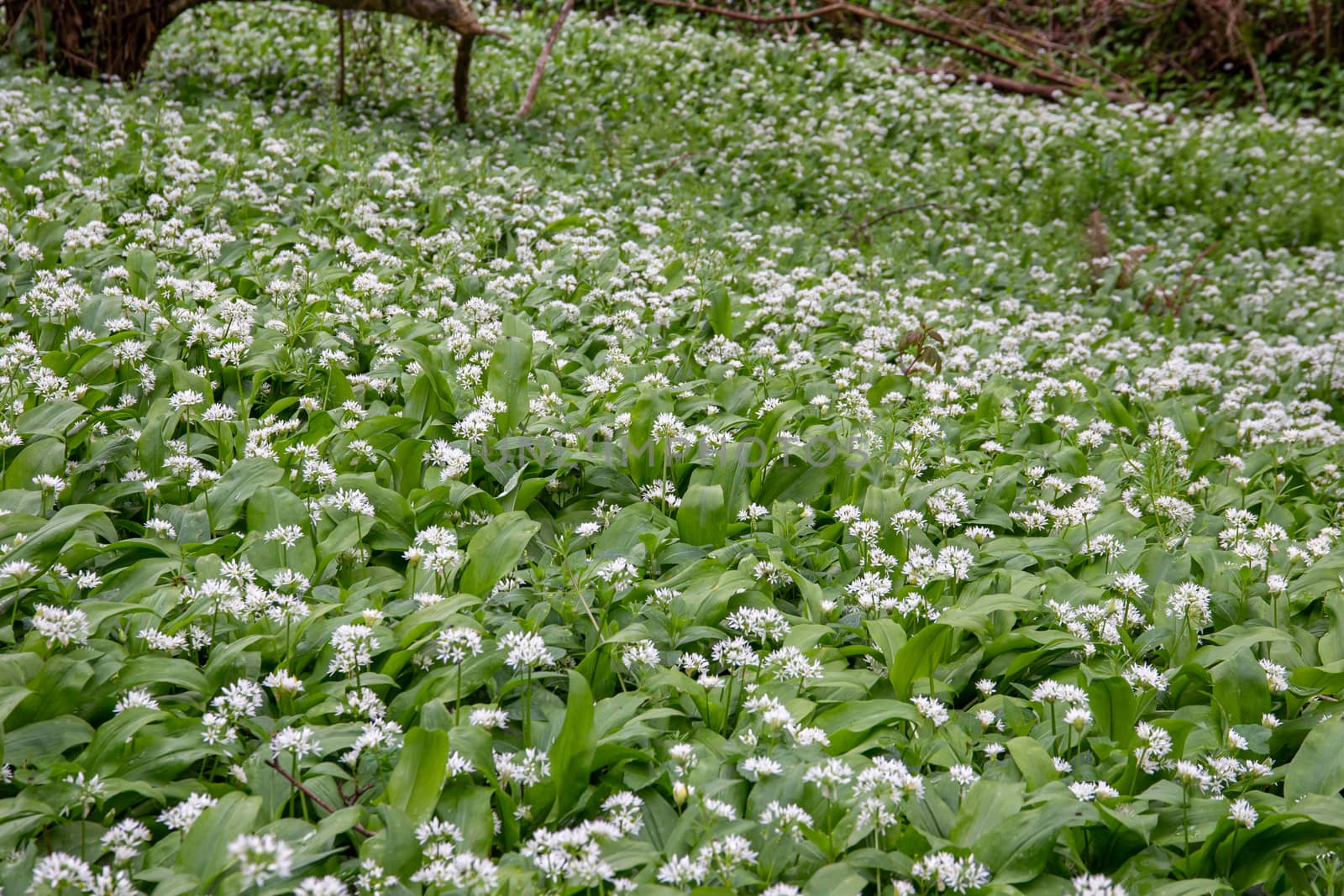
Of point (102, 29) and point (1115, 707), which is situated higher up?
point (102, 29)

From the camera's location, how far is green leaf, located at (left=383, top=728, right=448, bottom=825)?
199 centimetres

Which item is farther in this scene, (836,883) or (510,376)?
(510,376)

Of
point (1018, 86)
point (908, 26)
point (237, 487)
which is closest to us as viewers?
point (237, 487)

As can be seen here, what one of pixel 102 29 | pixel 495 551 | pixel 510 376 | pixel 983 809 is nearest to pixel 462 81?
pixel 102 29

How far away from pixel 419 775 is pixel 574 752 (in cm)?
32

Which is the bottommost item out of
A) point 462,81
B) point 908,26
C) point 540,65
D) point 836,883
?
point 836,883

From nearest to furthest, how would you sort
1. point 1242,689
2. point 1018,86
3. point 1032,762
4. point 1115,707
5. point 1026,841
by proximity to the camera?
point 1026,841, point 1032,762, point 1115,707, point 1242,689, point 1018,86

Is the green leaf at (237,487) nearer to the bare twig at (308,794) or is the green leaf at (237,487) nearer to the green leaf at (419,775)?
the bare twig at (308,794)

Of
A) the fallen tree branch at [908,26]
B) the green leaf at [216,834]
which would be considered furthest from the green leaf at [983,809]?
the fallen tree branch at [908,26]

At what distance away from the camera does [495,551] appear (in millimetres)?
2785

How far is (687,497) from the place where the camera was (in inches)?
126

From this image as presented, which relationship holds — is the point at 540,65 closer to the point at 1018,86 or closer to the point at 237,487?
the point at 1018,86

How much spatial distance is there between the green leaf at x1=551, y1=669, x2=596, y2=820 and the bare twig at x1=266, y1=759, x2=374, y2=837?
383 millimetres

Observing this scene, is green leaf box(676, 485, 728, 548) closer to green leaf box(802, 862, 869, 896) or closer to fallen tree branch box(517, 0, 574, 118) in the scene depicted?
green leaf box(802, 862, 869, 896)
